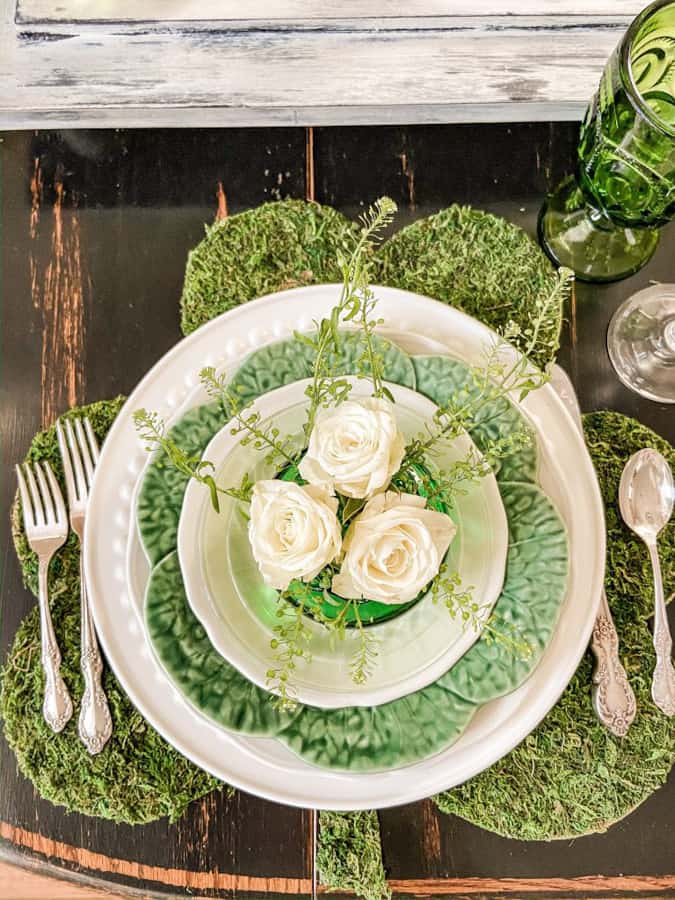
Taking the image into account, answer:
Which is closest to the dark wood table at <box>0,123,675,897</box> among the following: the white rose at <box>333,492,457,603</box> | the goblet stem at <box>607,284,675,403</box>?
the goblet stem at <box>607,284,675,403</box>

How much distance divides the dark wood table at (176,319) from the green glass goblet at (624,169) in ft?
0.10

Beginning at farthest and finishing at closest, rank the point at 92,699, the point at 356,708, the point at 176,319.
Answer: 1. the point at 176,319
2. the point at 92,699
3. the point at 356,708

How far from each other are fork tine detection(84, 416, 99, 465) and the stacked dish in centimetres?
9

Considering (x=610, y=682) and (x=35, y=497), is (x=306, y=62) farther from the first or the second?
(x=610, y=682)

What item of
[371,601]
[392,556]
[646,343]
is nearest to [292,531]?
[392,556]

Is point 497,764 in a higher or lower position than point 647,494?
lower

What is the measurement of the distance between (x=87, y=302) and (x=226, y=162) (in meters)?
0.21

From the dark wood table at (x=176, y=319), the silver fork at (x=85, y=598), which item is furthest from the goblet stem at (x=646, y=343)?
the silver fork at (x=85, y=598)

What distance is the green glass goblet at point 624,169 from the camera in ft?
2.06

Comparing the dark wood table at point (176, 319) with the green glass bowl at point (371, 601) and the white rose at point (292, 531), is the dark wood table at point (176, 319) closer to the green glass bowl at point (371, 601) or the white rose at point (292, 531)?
the green glass bowl at point (371, 601)

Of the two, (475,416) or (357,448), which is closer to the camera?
(357,448)

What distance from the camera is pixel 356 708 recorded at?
61 cm

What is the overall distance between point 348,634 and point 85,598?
0.26 meters

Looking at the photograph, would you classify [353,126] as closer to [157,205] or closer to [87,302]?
[157,205]
